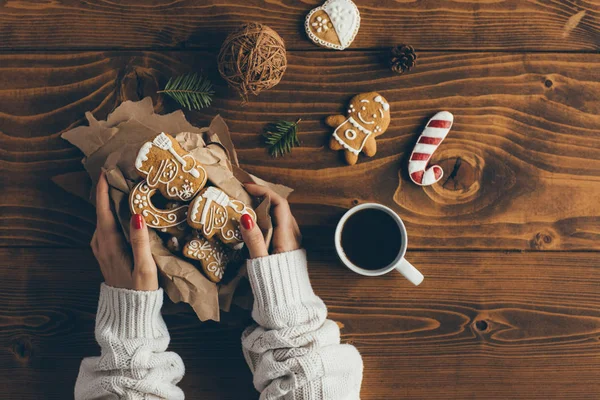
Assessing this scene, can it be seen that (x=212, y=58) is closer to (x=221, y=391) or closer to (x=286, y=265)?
(x=286, y=265)

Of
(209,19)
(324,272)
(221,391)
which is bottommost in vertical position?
(221,391)

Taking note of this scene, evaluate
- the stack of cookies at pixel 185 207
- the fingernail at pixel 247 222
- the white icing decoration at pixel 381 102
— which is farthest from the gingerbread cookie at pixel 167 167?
the white icing decoration at pixel 381 102

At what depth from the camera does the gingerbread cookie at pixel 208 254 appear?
101 cm

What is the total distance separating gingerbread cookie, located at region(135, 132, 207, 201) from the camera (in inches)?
38.4

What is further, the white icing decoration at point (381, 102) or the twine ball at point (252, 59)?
the white icing decoration at point (381, 102)

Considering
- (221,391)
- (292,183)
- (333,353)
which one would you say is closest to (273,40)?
(292,183)

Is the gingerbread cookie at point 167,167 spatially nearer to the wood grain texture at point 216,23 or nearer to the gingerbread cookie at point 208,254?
the gingerbread cookie at point 208,254

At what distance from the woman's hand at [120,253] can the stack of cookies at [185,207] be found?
0.04m

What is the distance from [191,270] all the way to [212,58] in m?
0.46

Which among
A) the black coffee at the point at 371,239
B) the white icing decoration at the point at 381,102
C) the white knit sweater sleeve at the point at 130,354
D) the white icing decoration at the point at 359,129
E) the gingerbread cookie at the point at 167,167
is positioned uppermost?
the white icing decoration at the point at 381,102

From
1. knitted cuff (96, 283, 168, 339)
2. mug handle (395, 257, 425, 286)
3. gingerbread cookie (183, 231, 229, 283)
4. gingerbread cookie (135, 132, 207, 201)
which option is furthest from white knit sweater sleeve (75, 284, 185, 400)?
mug handle (395, 257, 425, 286)

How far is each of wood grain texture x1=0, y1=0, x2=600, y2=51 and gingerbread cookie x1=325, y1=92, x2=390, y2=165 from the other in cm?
13

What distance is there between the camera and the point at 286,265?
1.08 meters

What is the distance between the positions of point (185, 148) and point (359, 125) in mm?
362
